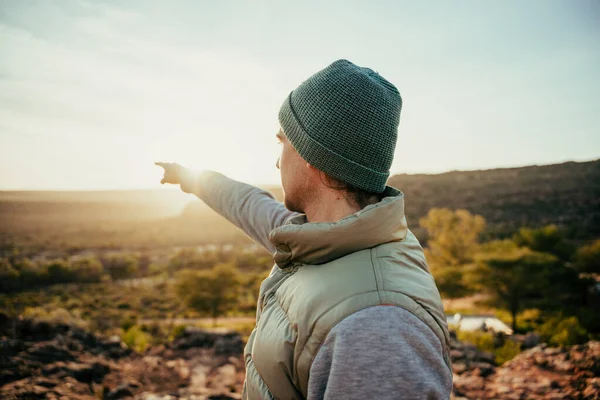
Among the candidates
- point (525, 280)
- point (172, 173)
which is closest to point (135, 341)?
point (172, 173)

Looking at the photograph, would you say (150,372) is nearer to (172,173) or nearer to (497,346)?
(172,173)

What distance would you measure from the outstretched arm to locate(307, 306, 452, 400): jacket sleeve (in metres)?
1.21

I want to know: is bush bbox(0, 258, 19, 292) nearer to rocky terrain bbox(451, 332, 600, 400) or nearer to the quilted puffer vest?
rocky terrain bbox(451, 332, 600, 400)

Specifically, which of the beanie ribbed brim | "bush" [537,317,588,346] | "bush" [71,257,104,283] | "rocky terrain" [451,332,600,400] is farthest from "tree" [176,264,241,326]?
"bush" [71,257,104,283]

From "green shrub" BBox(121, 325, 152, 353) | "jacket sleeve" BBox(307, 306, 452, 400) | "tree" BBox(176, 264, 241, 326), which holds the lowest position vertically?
"tree" BBox(176, 264, 241, 326)

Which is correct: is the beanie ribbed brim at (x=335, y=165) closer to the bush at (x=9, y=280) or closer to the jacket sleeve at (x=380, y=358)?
the jacket sleeve at (x=380, y=358)

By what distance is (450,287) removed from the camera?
2597cm

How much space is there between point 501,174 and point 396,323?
330 ft

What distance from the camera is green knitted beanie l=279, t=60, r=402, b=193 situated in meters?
1.38

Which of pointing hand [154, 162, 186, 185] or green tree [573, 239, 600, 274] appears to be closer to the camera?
pointing hand [154, 162, 186, 185]

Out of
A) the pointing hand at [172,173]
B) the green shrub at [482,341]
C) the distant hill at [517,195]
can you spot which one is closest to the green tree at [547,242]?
the green shrub at [482,341]

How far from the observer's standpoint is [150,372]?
596cm

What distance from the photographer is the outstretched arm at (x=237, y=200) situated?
Answer: 7.32 feet

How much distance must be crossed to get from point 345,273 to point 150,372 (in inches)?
242
